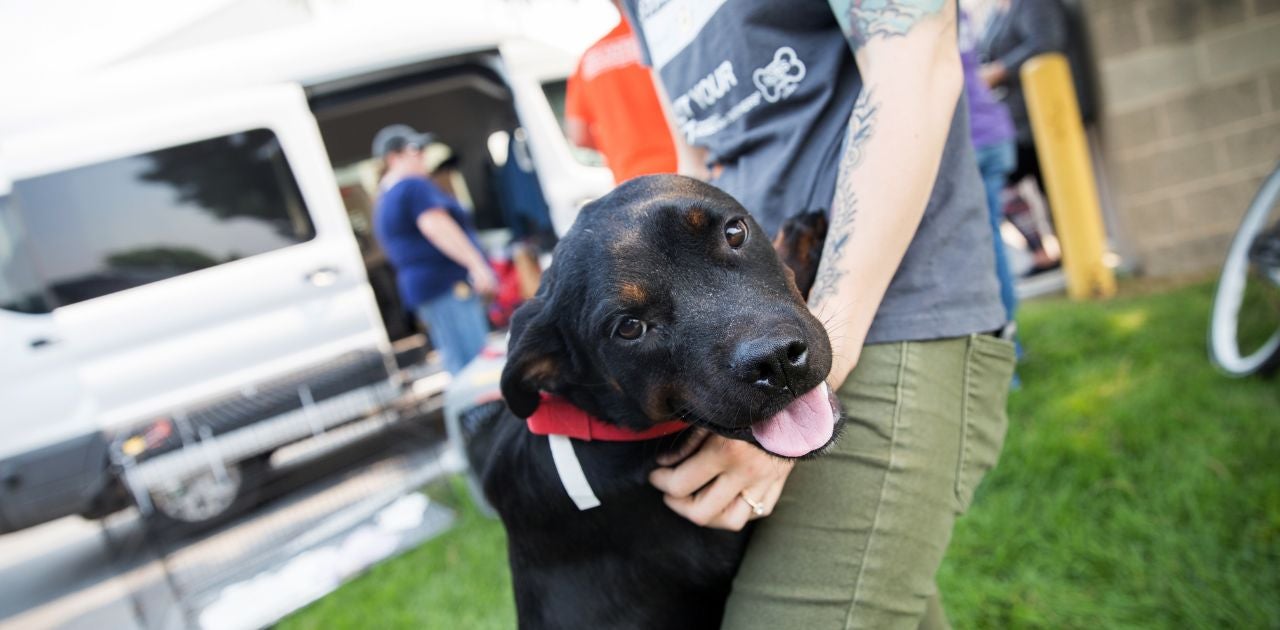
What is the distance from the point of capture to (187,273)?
5.53m

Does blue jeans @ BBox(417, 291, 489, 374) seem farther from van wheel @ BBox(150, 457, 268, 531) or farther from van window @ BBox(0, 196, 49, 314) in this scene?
van window @ BBox(0, 196, 49, 314)

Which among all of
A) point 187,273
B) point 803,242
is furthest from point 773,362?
point 187,273

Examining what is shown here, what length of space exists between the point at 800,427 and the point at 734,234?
0.38 meters

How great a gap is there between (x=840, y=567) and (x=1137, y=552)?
1.76m

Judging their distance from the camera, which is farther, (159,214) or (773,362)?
(159,214)

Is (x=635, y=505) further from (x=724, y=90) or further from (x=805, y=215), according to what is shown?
(x=724, y=90)

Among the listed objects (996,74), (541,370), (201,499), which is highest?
(996,74)

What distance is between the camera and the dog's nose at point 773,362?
3.64ft

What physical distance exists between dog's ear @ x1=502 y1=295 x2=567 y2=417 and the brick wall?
497 cm

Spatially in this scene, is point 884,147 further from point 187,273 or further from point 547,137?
point 187,273

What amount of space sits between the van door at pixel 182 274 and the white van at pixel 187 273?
0.04ft

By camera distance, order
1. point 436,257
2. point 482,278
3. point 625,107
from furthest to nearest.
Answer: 1. point 436,257
2. point 482,278
3. point 625,107

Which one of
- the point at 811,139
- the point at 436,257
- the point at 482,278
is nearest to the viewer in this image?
the point at 811,139

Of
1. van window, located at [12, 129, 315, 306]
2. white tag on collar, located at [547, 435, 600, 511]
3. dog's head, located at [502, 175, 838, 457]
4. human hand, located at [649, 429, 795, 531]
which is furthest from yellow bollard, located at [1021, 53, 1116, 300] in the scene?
van window, located at [12, 129, 315, 306]
